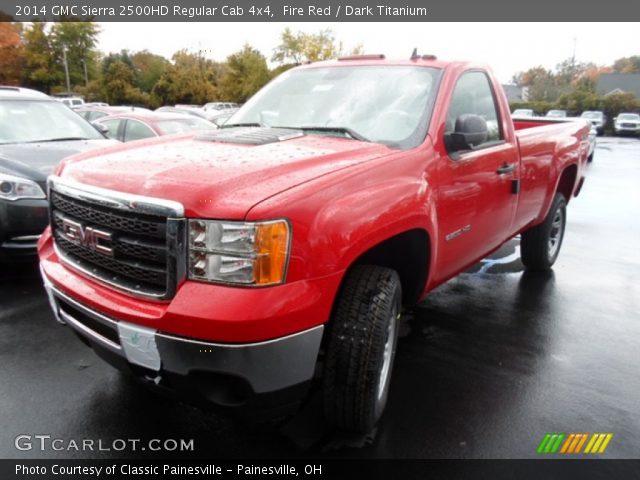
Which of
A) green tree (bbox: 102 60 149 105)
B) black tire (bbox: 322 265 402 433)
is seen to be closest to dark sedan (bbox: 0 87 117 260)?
black tire (bbox: 322 265 402 433)

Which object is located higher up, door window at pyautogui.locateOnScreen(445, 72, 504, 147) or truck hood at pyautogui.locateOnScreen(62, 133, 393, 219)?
door window at pyautogui.locateOnScreen(445, 72, 504, 147)

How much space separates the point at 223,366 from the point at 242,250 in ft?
1.48

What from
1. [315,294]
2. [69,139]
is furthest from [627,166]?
[315,294]

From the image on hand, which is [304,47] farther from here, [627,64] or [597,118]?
[627,64]

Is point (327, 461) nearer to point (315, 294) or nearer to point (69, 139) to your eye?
point (315, 294)

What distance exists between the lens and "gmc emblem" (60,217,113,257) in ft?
7.64

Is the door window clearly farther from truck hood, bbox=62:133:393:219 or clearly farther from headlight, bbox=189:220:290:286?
headlight, bbox=189:220:290:286

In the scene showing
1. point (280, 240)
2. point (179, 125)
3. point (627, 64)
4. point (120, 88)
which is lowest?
point (280, 240)

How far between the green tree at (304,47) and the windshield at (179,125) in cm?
4646

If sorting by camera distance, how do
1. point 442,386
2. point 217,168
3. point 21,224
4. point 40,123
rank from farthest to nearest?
1. point 40,123
2. point 21,224
3. point 442,386
4. point 217,168

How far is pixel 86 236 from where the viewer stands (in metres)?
2.43

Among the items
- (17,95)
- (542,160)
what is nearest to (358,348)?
(542,160)

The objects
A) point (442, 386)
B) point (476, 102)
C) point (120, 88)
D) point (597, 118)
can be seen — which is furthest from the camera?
point (120, 88)
